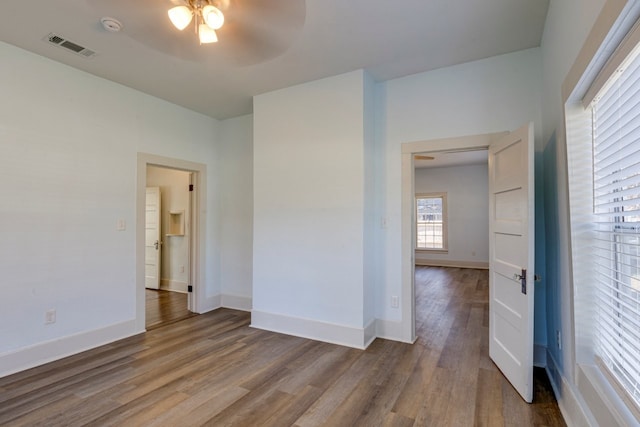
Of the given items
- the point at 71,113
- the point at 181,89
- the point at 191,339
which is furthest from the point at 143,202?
the point at 191,339

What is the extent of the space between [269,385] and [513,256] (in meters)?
2.17

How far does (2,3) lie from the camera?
2.24 m

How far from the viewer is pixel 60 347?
3018 millimetres

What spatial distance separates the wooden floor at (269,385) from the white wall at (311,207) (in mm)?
357

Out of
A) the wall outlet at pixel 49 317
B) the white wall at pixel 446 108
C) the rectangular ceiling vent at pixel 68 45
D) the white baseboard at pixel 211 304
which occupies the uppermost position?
the rectangular ceiling vent at pixel 68 45

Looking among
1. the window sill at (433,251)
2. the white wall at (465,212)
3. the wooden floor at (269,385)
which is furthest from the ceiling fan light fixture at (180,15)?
the window sill at (433,251)

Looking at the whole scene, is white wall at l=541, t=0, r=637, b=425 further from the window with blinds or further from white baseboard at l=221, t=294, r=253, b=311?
white baseboard at l=221, t=294, r=253, b=311

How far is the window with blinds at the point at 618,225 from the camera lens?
131 centimetres

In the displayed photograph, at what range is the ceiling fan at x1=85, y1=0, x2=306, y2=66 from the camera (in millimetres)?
2104

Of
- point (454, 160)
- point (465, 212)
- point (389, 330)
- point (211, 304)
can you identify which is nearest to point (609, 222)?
point (389, 330)

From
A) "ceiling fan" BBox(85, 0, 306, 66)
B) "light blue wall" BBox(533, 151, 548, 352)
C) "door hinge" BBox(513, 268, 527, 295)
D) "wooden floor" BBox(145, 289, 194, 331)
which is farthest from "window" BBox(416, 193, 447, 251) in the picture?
"ceiling fan" BBox(85, 0, 306, 66)

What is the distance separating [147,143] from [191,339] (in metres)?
2.38

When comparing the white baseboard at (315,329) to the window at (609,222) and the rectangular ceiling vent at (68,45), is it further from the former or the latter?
the rectangular ceiling vent at (68,45)

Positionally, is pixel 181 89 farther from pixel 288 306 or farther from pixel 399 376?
pixel 399 376
